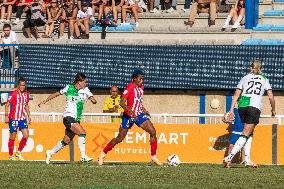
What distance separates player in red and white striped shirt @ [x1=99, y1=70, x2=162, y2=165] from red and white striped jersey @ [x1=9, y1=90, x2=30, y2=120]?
148 inches

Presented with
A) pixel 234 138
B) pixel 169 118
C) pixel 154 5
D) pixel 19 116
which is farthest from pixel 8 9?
pixel 234 138

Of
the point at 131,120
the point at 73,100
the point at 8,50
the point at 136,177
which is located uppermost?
the point at 8,50

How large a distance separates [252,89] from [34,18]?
43.1 ft

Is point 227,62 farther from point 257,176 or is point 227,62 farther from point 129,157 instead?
point 257,176

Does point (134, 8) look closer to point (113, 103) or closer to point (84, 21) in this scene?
point (84, 21)

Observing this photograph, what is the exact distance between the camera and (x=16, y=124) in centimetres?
2492

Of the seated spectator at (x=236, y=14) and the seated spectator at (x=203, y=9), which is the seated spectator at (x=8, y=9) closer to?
the seated spectator at (x=203, y=9)

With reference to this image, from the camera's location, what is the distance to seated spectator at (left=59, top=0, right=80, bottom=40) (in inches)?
1220

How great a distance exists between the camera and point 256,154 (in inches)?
960

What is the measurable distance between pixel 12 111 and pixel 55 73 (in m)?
5.13

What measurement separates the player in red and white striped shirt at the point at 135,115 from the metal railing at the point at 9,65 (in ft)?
29.9

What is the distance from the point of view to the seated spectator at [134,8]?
30688mm

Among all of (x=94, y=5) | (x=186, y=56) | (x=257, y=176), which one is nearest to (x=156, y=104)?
(x=186, y=56)

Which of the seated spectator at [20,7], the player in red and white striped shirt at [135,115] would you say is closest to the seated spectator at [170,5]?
the seated spectator at [20,7]
